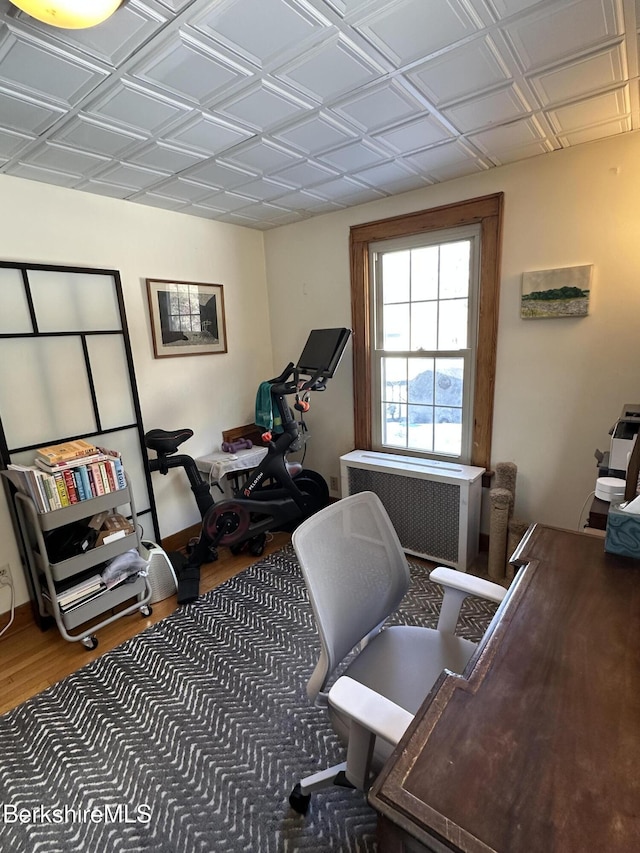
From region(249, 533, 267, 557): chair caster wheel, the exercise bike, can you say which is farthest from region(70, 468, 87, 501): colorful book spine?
region(249, 533, 267, 557): chair caster wheel

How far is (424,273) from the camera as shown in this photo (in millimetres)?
2742

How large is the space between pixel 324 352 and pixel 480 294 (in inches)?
41.5

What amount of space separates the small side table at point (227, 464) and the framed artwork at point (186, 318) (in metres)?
0.80

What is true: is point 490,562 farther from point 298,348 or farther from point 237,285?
point 237,285

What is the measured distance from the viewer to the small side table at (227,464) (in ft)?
9.59

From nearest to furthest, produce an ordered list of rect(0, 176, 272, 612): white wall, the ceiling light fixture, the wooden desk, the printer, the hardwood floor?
1. the wooden desk
2. the ceiling light fixture
3. the printer
4. the hardwood floor
5. rect(0, 176, 272, 612): white wall

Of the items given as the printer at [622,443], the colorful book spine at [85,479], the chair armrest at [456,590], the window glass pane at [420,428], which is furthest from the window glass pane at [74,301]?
the printer at [622,443]

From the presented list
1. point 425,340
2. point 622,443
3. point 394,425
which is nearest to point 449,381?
point 425,340

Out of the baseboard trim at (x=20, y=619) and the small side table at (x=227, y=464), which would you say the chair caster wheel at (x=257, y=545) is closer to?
the small side table at (x=227, y=464)

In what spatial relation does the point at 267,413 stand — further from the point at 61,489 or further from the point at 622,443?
the point at 622,443

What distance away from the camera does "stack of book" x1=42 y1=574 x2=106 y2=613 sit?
6.73ft

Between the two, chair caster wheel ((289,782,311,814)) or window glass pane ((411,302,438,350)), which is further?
window glass pane ((411,302,438,350))

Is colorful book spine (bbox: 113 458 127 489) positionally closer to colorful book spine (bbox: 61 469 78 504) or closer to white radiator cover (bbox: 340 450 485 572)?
colorful book spine (bbox: 61 469 78 504)

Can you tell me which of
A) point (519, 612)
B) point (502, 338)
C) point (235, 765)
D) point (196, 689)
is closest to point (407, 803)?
point (519, 612)
